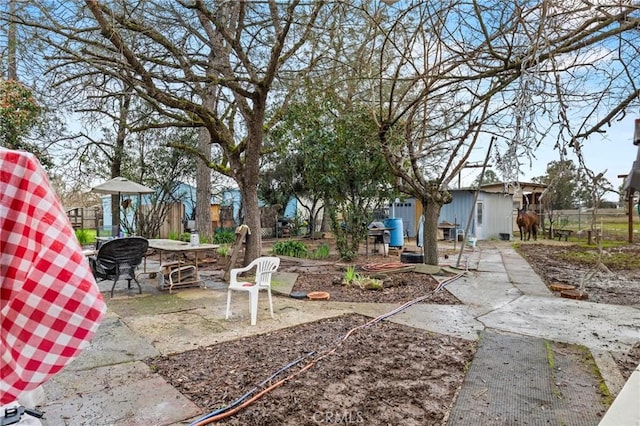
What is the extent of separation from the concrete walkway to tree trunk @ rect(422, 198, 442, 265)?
45.5 inches

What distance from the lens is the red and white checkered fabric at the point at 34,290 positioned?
108 centimetres

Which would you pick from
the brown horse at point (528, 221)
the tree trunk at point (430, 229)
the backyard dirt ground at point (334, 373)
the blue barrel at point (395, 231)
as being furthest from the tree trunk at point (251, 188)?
the brown horse at point (528, 221)

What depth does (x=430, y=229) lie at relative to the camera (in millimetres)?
8219

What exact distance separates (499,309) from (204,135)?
8.52 metres

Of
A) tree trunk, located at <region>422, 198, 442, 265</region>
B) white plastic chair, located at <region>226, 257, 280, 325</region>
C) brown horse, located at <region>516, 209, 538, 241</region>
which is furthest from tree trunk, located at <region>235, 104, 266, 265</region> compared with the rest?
brown horse, located at <region>516, 209, 538, 241</region>

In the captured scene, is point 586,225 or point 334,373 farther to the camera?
point 586,225

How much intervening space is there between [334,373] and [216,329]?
163 centimetres

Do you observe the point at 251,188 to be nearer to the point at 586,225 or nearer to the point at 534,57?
the point at 534,57

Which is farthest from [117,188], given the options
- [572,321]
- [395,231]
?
[395,231]

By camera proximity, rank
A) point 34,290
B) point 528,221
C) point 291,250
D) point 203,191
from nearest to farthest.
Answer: point 34,290, point 203,191, point 291,250, point 528,221

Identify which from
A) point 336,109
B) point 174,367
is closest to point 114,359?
point 174,367

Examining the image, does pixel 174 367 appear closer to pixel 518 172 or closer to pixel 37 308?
pixel 37 308

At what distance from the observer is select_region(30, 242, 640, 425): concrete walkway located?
2.46 meters

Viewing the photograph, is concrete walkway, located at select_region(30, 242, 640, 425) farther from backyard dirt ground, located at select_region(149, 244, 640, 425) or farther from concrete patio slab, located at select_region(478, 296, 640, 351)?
backyard dirt ground, located at select_region(149, 244, 640, 425)
